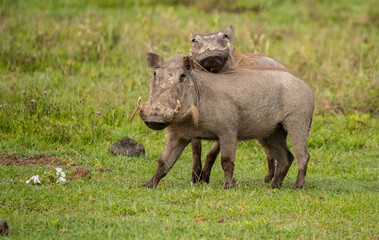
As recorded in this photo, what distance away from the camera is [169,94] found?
18.4 ft

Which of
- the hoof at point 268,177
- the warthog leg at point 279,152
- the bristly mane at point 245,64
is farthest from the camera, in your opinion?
the hoof at point 268,177

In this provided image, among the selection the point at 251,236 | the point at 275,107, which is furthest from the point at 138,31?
the point at 251,236

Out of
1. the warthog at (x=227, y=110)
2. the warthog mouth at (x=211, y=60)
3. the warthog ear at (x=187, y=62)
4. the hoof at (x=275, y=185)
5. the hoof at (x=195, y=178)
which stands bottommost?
the hoof at (x=275, y=185)

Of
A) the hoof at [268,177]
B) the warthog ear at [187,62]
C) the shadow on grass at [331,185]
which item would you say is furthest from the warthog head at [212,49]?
the hoof at [268,177]

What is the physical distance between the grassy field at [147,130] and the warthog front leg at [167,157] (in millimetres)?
204

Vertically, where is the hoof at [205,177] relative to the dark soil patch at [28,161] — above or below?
above

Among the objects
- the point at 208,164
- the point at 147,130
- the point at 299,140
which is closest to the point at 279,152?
the point at 299,140

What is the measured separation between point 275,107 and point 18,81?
4.41 meters

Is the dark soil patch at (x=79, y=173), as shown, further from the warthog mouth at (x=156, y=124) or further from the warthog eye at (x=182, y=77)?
the warthog eye at (x=182, y=77)

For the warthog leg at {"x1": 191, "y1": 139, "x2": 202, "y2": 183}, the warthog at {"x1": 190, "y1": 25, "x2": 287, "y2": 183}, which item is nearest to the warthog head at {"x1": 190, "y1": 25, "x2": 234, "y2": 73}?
the warthog at {"x1": 190, "y1": 25, "x2": 287, "y2": 183}

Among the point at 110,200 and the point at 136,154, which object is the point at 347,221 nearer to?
the point at 110,200

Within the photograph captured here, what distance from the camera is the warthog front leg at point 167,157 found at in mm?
6098

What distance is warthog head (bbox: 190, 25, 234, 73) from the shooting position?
21.2 ft

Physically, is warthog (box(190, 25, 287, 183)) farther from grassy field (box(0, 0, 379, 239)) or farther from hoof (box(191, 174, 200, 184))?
grassy field (box(0, 0, 379, 239))
